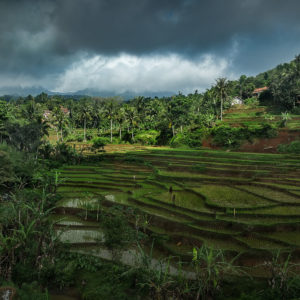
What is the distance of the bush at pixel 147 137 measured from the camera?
58.4 metres

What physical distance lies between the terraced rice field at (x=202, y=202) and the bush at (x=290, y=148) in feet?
32.2

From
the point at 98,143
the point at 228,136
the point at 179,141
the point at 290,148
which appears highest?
the point at 228,136

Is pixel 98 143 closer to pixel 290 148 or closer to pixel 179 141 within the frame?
pixel 179 141

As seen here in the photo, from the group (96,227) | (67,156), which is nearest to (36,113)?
(67,156)

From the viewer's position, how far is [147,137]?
58.6 m

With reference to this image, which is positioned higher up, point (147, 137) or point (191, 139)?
point (147, 137)

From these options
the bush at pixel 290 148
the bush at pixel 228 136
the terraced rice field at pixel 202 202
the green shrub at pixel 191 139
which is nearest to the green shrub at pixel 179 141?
the green shrub at pixel 191 139

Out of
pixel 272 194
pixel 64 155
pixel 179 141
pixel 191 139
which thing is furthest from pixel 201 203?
pixel 179 141

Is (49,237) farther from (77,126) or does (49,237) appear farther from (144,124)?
(77,126)

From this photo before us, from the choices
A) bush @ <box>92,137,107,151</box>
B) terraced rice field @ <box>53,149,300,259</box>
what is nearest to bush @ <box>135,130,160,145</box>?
bush @ <box>92,137,107,151</box>

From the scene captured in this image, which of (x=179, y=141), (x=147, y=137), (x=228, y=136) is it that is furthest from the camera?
(x=147, y=137)

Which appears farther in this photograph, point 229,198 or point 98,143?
point 98,143

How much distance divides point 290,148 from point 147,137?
105 feet

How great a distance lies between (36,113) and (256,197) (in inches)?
1694
